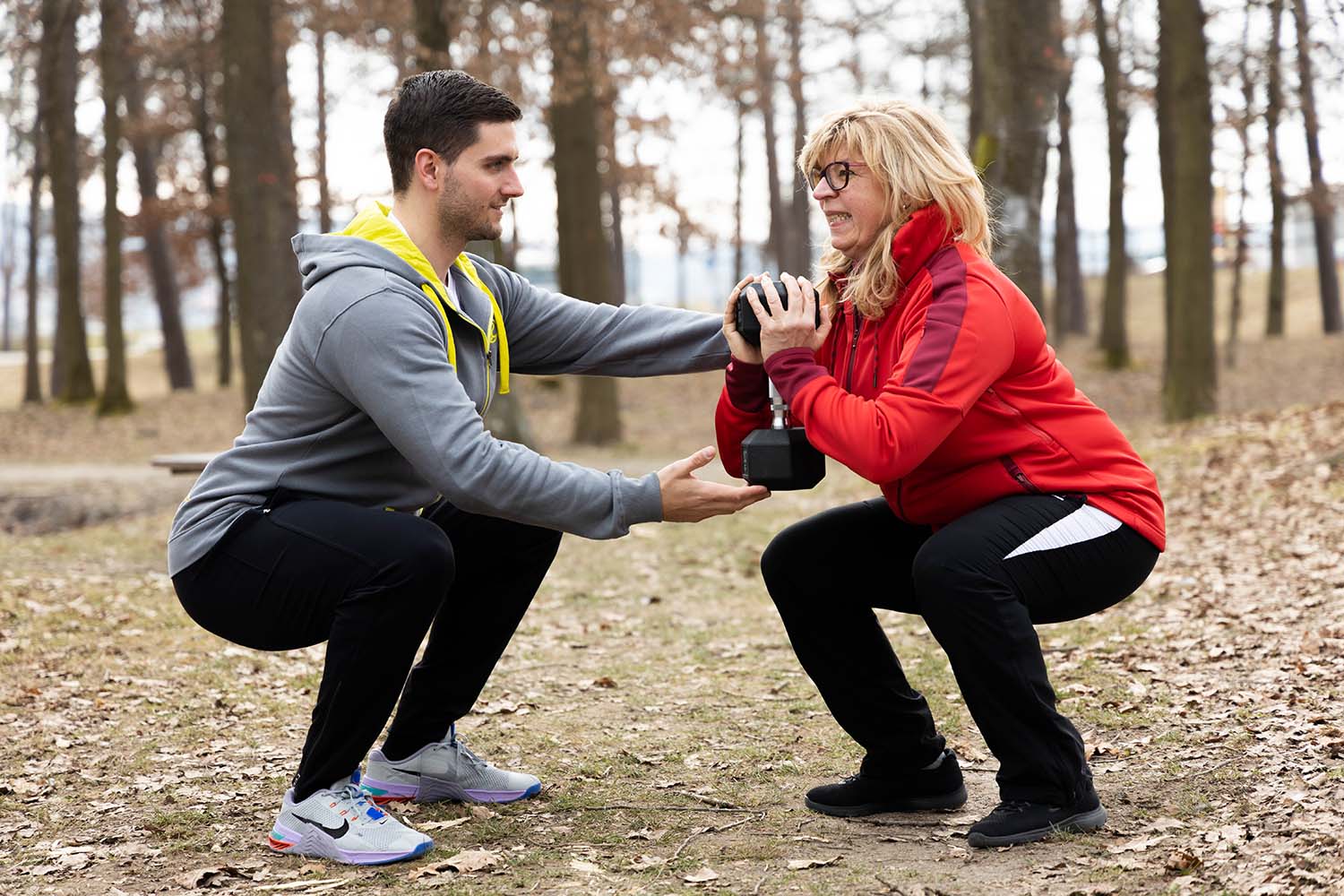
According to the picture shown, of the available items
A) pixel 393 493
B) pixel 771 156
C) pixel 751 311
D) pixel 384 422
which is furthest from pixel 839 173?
pixel 771 156

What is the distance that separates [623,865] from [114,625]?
4.07 meters

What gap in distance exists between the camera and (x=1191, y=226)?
41.1ft

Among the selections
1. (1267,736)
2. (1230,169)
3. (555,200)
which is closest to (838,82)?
(1230,169)

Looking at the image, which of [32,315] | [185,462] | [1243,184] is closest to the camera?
[185,462]

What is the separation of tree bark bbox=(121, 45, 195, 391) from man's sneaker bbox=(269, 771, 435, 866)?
2234 centimetres

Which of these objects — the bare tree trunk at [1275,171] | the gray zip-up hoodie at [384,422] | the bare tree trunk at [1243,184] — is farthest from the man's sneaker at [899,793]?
the bare tree trunk at [1243,184]

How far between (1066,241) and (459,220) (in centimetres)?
2420

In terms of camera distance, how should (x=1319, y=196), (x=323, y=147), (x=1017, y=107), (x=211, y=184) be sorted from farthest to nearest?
(x=323, y=147) < (x=211, y=184) < (x=1319, y=196) < (x=1017, y=107)

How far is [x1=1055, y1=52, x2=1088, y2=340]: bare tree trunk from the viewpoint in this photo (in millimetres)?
24578

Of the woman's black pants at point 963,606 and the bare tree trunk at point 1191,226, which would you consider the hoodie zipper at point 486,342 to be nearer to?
the woman's black pants at point 963,606

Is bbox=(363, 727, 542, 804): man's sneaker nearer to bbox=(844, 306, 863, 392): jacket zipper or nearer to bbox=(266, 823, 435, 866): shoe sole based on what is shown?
bbox=(266, 823, 435, 866): shoe sole

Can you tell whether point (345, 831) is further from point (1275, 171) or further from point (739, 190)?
point (739, 190)

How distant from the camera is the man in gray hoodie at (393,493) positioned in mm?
3336

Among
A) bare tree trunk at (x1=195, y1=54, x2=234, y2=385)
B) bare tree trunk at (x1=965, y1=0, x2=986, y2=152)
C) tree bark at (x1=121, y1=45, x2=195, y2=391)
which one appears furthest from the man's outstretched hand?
tree bark at (x1=121, y1=45, x2=195, y2=391)
